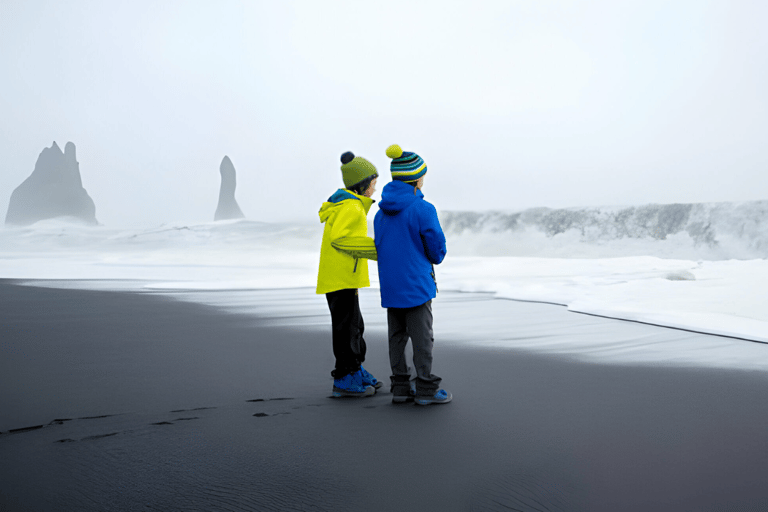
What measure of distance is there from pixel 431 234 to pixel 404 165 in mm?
486

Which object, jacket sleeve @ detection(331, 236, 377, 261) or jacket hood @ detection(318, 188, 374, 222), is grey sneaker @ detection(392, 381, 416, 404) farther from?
jacket hood @ detection(318, 188, 374, 222)

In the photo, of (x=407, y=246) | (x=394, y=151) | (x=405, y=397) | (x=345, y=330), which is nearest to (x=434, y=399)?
(x=405, y=397)

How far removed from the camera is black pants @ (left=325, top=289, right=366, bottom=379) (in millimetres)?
3984

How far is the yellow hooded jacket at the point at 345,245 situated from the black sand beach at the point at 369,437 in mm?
770

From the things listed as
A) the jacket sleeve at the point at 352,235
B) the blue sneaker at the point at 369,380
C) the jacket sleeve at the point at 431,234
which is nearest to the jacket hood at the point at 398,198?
the jacket sleeve at the point at 431,234

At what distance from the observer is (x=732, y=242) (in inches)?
2032

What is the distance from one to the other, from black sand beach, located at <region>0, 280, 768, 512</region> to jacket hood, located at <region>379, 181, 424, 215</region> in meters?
1.22

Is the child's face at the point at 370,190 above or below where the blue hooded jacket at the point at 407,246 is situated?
above

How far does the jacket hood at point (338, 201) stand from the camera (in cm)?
403

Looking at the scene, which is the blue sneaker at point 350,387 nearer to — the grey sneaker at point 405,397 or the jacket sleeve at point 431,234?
the grey sneaker at point 405,397

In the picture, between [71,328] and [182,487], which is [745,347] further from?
[71,328]

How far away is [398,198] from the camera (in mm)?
3738

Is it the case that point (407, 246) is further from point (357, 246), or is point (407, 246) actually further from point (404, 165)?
point (404, 165)

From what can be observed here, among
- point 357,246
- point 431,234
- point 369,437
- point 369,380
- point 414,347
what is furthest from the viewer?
point 369,380
